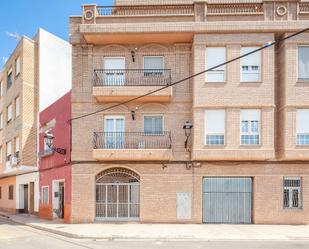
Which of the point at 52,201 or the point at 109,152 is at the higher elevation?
the point at 109,152

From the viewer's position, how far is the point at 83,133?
1559 cm

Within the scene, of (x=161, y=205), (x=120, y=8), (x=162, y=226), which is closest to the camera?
(x=162, y=226)

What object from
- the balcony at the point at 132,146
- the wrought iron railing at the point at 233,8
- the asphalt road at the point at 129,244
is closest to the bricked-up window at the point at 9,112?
the balcony at the point at 132,146

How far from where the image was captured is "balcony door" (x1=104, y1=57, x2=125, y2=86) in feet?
51.6

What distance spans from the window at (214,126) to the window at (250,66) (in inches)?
81.3

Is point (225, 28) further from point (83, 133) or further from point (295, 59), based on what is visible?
point (83, 133)

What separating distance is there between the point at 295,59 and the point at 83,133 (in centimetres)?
1082

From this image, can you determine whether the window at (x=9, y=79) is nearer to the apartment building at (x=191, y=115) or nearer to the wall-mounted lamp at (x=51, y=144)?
the wall-mounted lamp at (x=51, y=144)

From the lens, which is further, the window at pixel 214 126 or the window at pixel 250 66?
the window at pixel 250 66

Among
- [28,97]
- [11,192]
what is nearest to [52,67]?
[28,97]

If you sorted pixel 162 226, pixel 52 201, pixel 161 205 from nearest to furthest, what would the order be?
1. pixel 162 226
2. pixel 161 205
3. pixel 52 201

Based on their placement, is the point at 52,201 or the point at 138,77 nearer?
the point at 138,77

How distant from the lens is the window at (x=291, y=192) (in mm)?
14922

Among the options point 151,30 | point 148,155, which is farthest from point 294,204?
point 151,30
